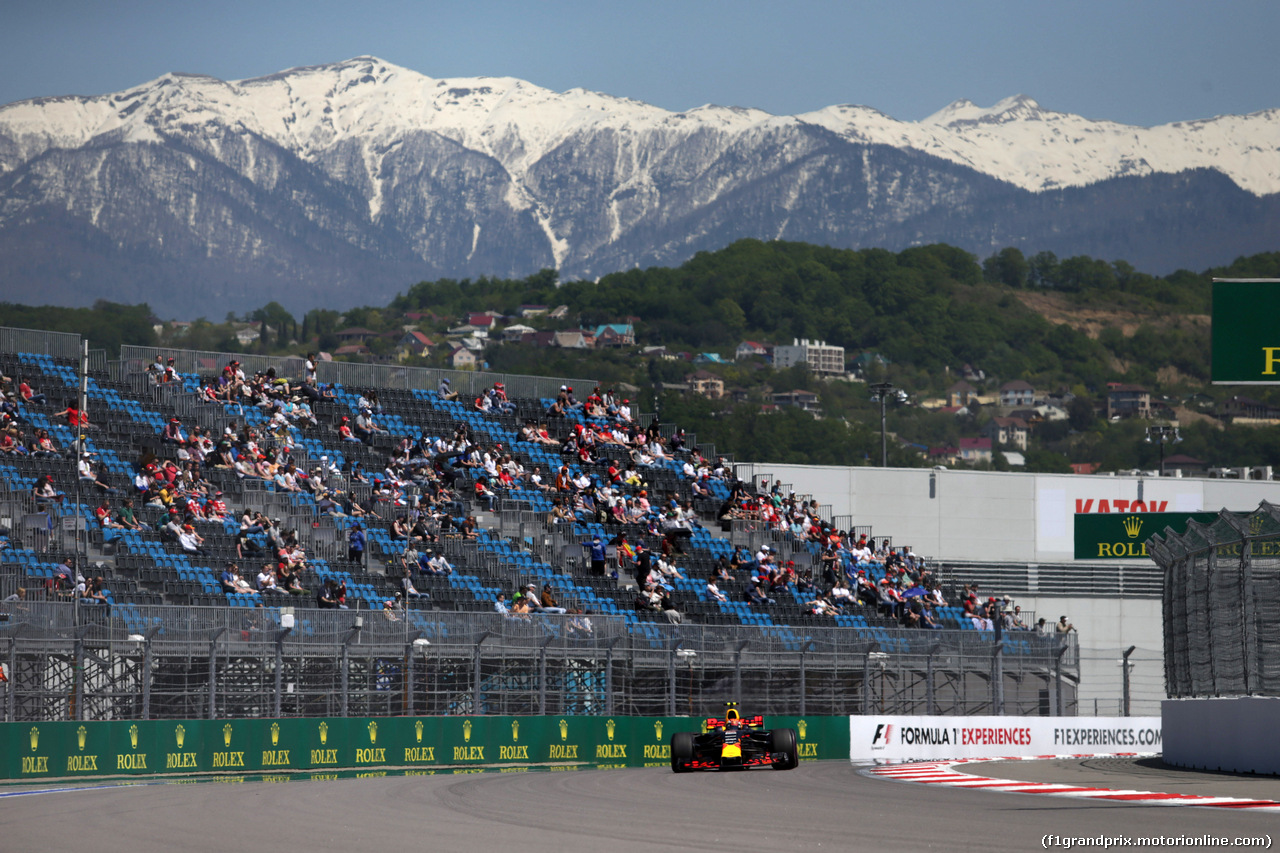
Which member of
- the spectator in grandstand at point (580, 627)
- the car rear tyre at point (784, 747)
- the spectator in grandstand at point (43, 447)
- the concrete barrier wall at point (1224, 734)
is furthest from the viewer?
the spectator in grandstand at point (43, 447)

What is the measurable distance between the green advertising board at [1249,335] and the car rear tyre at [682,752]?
954 centimetres

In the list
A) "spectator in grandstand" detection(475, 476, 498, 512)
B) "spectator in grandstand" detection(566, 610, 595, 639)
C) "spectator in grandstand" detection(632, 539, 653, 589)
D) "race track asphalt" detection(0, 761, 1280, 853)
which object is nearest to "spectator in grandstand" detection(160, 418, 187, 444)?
"spectator in grandstand" detection(475, 476, 498, 512)

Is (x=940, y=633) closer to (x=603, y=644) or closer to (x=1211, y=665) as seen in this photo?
(x=603, y=644)

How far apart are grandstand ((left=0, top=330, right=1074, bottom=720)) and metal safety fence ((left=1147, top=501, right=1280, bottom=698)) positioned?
694 cm

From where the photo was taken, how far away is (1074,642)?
32438mm

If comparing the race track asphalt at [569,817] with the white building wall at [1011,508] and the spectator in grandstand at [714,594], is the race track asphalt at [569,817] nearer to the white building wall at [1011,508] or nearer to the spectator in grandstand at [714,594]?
the spectator in grandstand at [714,594]

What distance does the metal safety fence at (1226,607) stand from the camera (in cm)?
1933

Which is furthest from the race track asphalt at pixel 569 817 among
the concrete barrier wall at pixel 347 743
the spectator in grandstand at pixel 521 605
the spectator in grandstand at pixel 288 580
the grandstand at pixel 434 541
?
the spectator in grandstand at pixel 521 605

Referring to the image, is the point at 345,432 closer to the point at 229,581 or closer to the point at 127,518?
the point at 127,518

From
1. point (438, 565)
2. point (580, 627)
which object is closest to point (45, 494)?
point (438, 565)

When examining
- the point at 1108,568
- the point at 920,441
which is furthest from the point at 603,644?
the point at 920,441

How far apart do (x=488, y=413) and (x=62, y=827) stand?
1019 inches

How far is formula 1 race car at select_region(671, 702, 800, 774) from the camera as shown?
21641 mm

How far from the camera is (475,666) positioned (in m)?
24.2
